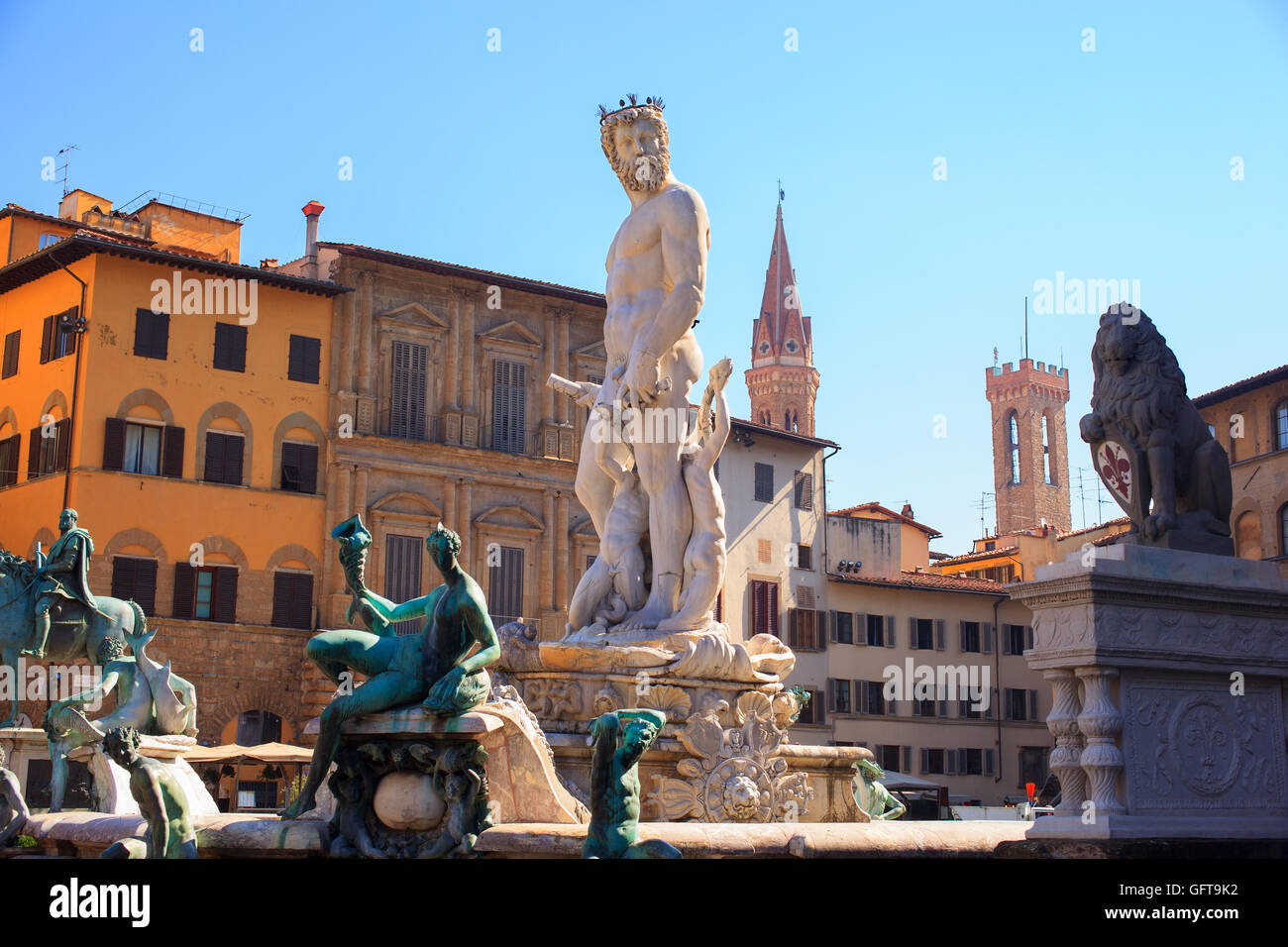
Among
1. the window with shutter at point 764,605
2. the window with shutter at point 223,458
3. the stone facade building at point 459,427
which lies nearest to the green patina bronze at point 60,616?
the window with shutter at point 223,458

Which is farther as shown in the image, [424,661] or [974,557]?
[974,557]

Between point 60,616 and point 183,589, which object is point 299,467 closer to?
point 183,589

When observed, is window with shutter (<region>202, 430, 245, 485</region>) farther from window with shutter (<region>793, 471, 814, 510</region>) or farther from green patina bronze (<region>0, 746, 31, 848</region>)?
green patina bronze (<region>0, 746, 31, 848</region>)

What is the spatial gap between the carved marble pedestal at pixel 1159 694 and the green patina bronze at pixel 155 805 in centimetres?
383

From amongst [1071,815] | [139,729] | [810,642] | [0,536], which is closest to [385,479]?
[0,536]

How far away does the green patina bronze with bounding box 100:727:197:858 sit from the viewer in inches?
229

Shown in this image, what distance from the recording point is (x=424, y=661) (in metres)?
5.98

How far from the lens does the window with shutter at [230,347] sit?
39969mm

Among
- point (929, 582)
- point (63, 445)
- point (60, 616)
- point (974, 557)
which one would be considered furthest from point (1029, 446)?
point (60, 616)

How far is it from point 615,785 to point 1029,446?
117m

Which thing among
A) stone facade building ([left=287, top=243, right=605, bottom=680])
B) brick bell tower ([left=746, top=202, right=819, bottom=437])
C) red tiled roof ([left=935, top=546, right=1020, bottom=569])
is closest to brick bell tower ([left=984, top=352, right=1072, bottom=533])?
brick bell tower ([left=746, top=202, right=819, bottom=437])

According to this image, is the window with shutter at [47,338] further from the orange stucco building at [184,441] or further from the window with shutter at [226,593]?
the window with shutter at [226,593]
